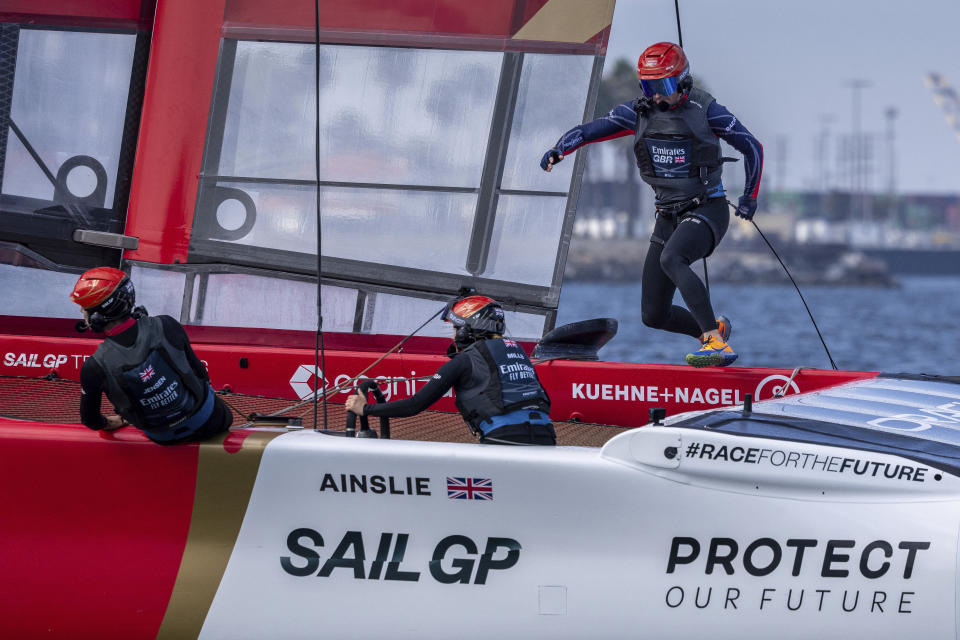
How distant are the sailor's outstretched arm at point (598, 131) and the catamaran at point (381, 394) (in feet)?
2.78

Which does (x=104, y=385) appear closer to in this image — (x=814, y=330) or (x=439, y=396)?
(x=439, y=396)

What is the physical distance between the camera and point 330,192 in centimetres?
661

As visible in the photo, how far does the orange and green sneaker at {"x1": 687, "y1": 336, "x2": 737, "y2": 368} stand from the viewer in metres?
5.56

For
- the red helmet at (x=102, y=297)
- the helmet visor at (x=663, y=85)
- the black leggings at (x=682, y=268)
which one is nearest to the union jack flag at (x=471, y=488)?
the red helmet at (x=102, y=297)

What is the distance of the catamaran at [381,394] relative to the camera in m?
3.94

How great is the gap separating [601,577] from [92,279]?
78.3 inches

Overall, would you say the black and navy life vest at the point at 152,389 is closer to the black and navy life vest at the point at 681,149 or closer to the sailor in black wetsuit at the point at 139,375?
the sailor in black wetsuit at the point at 139,375

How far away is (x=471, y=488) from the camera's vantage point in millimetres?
4031

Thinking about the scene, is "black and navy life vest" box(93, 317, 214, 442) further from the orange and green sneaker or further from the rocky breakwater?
the rocky breakwater

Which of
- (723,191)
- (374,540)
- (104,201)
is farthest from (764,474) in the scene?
(104,201)

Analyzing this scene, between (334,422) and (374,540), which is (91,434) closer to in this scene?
(374,540)

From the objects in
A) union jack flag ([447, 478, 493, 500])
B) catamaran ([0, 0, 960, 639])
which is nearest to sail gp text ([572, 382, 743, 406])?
catamaran ([0, 0, 960, 639])

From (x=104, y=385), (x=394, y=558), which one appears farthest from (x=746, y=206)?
(x=104, y=385)

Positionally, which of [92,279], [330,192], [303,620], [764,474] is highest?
[330,192]
